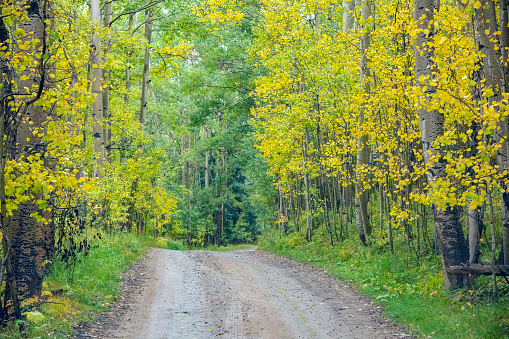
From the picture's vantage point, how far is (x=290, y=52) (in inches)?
578

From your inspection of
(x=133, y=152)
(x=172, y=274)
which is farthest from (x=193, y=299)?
(x=133, y=152)

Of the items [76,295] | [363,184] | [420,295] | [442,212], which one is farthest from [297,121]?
[76,295]

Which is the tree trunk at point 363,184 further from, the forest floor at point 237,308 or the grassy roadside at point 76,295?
the grassy roadside at point 76,295

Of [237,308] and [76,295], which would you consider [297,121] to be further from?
[76,295]

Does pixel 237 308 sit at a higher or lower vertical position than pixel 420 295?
lower

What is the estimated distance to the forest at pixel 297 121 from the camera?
5.25 m

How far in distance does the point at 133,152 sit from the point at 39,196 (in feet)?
45.2

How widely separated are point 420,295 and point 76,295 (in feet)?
20.2

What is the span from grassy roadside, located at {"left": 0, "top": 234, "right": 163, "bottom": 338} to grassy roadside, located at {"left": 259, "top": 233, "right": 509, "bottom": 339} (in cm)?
511

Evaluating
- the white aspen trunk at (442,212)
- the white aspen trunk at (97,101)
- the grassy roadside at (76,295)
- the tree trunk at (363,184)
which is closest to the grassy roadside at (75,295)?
the grassy roadside at (76,295)

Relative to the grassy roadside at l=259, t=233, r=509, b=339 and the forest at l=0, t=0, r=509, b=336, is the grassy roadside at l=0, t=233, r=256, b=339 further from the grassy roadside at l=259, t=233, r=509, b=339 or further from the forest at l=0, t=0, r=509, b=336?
the grassy roadside at l=259, t=233, r=509, b=339

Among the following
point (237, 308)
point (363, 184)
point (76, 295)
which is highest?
point (363, 184)

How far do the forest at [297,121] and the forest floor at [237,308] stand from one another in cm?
151

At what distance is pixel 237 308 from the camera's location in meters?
7.88
